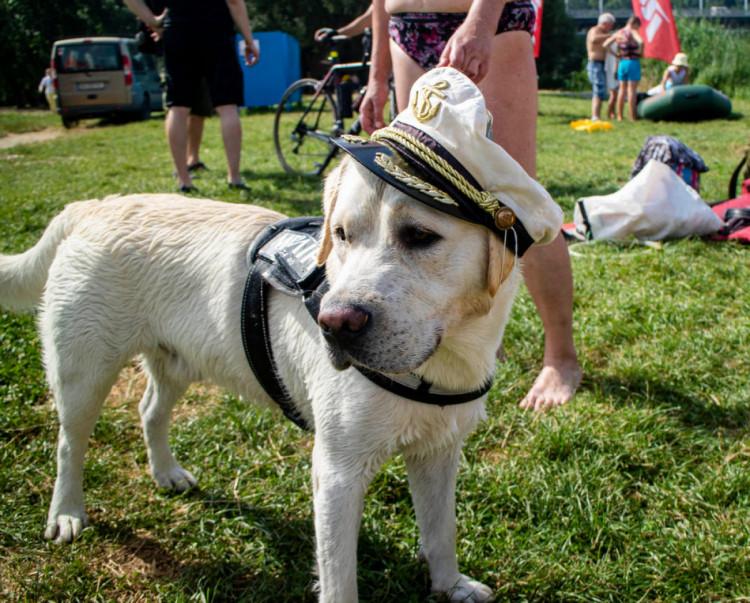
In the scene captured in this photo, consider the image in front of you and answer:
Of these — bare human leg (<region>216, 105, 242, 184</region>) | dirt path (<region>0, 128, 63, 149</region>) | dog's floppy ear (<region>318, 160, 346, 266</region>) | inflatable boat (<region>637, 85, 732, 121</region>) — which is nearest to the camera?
dog's floppy ear (<region>318, 160, 346, 266</region>)

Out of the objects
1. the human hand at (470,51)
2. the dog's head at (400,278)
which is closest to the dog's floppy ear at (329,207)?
the dog's head at (400,278)

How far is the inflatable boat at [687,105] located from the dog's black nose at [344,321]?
1395 centimetres

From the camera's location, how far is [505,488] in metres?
2.47

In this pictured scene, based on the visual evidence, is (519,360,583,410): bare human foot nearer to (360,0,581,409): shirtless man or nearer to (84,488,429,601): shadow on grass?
(360,0,581,409): shirtless man

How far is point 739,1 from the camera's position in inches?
1244

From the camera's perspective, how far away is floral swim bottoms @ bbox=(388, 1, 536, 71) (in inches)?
102

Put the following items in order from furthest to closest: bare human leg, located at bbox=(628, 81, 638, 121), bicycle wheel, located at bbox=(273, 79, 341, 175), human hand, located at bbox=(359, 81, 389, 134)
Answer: bare human leg, located at bbox=(628, 81, 638, 121) → bicycle wheel, located at bbox=(273, 79, 341, 175) → human hand, located at bbox=(359, 81, 389, 134)

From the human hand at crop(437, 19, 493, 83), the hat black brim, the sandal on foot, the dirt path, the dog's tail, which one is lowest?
the sandal on foot

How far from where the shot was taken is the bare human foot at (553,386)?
303 cm

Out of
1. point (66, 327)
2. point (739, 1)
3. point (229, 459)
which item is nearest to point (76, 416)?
point (66, 327)

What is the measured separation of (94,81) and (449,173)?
19.9m

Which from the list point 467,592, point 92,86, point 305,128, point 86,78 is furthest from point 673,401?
point 86,78

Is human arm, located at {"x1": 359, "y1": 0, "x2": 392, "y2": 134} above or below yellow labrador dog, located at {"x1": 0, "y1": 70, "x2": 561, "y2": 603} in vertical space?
above

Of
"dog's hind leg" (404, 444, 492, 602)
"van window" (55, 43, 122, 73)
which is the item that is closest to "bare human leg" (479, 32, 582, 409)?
"dog's hind leg" (404, 444, 492, 602)
